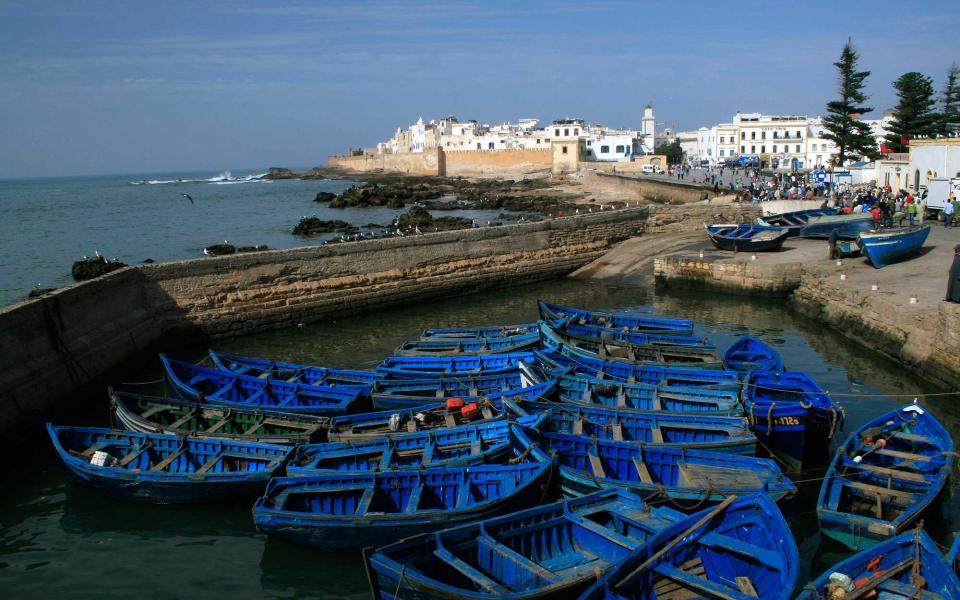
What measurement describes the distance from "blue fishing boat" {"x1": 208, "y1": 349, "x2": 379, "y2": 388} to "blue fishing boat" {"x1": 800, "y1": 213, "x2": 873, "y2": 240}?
20.0 m

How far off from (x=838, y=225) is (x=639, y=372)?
18.3 m

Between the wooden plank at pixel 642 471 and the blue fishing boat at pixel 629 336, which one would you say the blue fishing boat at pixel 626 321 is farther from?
the wooden plank at pixel 642 471

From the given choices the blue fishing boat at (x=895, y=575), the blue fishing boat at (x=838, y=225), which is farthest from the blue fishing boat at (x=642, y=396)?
the blue fishing boat at (x=838, y=225)

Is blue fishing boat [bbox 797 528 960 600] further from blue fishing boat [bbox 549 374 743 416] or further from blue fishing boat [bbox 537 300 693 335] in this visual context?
blue fishing boat [bbox 537 300 693 335]

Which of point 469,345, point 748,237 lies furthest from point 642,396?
point 748,237

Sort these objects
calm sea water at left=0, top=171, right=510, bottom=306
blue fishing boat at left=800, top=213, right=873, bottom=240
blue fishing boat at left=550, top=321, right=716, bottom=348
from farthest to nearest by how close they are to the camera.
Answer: calm sea water at left=0, top=171, right=510, bottom=306 → blue fishing boat at left=800, top=213, right=873, bottom=240 → blue fishing boat at left=550, top=321, right=716, bottom=348

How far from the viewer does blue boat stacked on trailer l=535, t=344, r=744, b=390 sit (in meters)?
13.7

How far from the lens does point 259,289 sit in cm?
2177

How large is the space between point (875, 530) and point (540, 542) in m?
4.14

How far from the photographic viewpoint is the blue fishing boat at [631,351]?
50.8 ft

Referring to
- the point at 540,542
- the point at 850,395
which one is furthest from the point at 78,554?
the point at 850,395

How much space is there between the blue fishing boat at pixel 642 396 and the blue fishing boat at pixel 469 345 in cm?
318

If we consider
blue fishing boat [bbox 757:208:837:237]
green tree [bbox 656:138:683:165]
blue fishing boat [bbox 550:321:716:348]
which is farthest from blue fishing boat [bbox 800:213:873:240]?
green tree [bbox 656:138:683:165]

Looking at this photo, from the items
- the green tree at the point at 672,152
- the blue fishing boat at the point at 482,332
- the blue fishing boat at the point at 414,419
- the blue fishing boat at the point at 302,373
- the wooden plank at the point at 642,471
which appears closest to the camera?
the wooden plank at the point at 642,471
